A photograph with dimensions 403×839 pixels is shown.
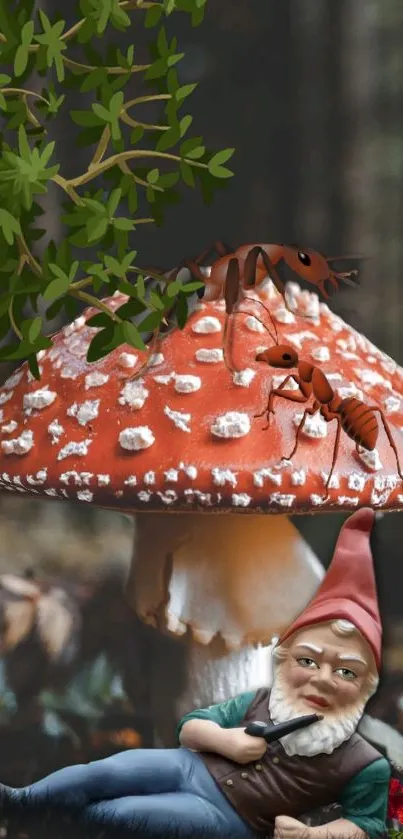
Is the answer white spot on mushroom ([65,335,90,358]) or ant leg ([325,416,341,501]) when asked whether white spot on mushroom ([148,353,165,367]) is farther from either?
ant leg ([325,416,341,501])

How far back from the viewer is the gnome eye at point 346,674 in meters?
1.95

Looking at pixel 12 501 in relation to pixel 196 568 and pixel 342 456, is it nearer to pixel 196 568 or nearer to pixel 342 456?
pixel 196 568

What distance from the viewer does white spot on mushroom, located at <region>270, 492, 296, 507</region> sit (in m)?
1.90

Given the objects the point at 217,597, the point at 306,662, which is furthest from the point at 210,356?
the point at 306,662

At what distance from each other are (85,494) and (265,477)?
0.29 meters

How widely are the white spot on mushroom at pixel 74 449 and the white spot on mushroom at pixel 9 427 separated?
0.41ft

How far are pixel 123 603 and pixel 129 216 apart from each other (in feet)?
2.21

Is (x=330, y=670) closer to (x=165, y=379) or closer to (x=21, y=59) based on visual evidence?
(x=165, y=379)

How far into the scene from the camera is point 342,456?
1.94 metres

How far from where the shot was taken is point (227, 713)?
2045 mm

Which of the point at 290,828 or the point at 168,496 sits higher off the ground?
the point at 168,496

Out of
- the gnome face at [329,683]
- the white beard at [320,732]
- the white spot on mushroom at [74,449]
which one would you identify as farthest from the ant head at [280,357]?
the white beard at [320,732]

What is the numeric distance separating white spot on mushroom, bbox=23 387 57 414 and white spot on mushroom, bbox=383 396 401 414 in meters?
0.54

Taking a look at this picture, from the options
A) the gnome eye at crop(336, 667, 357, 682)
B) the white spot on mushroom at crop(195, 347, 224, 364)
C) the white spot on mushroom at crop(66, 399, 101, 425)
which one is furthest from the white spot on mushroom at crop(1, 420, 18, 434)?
the gnome eye at crop(336, 667, 357, 682)
